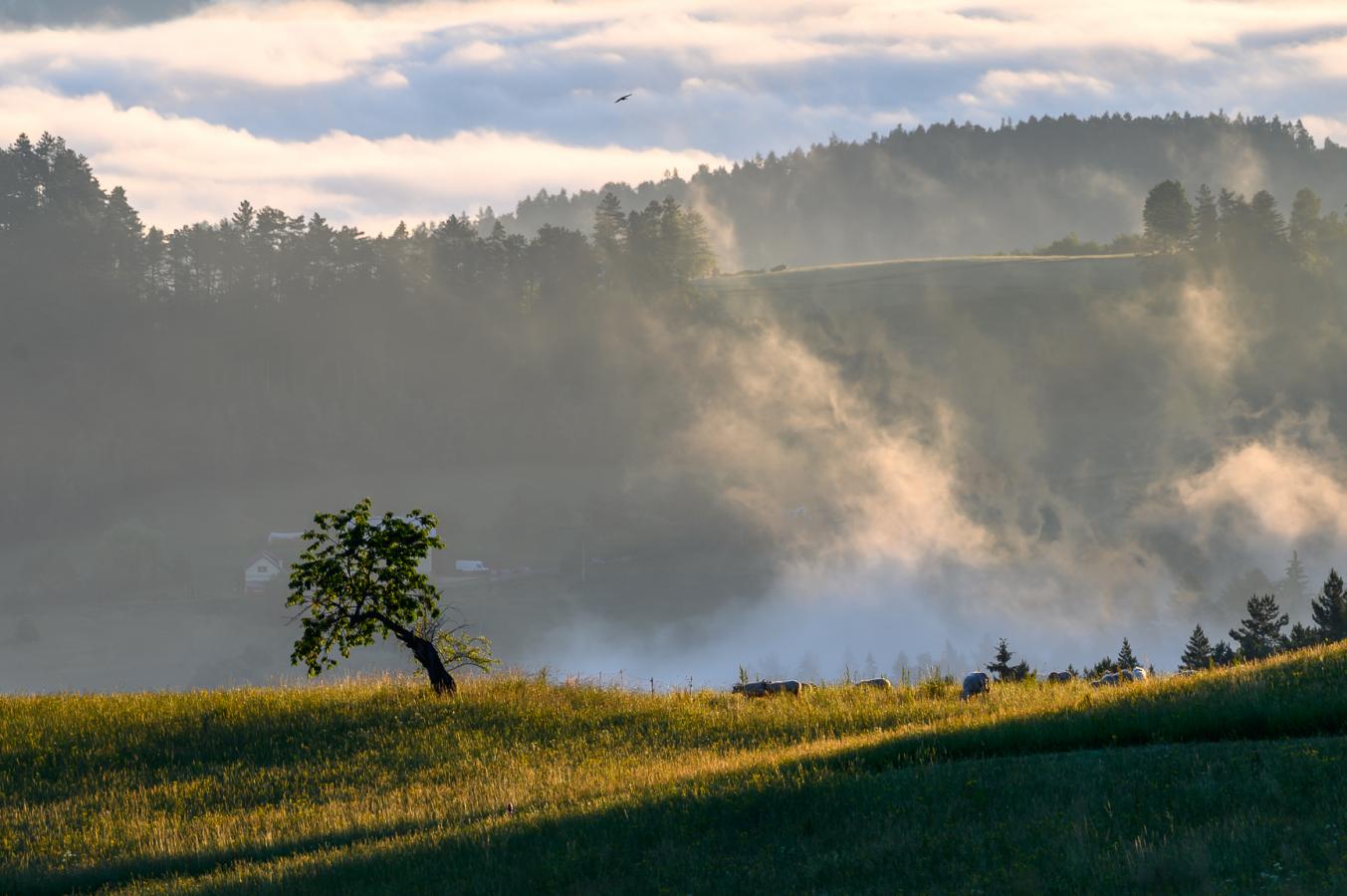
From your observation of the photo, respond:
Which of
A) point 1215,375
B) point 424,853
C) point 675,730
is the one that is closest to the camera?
point 424,853

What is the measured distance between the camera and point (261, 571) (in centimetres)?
16500

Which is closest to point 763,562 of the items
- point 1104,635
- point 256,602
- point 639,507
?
point 639,507

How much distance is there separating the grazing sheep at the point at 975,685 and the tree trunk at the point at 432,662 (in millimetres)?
10737

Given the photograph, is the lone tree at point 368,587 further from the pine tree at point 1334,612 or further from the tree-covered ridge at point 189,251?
the tree-covered ridge at point 189,251

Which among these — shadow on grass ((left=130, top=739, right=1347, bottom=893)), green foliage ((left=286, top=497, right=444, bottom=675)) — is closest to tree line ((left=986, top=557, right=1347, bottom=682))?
green foliage ((left=286, top=497, right=444, bottom=675))

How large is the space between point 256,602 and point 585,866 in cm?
Result: 15482

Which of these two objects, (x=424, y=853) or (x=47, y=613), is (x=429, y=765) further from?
(x=47, y=613)

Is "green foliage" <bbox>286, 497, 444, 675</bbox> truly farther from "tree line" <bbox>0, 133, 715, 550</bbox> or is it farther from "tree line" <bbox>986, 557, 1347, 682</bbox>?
"tree line" <bbox>0, 133, 715, 550</bbox>

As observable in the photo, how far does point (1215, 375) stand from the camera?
192625mm

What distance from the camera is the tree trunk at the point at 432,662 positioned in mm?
28328

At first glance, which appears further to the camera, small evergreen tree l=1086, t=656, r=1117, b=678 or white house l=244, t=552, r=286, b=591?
white house l=244, t=552, r=286, b=591

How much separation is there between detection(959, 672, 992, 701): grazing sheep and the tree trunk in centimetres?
1074

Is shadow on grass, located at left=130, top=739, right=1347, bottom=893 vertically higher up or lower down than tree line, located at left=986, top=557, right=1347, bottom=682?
lower down

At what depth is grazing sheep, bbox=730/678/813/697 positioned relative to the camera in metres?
29.7
